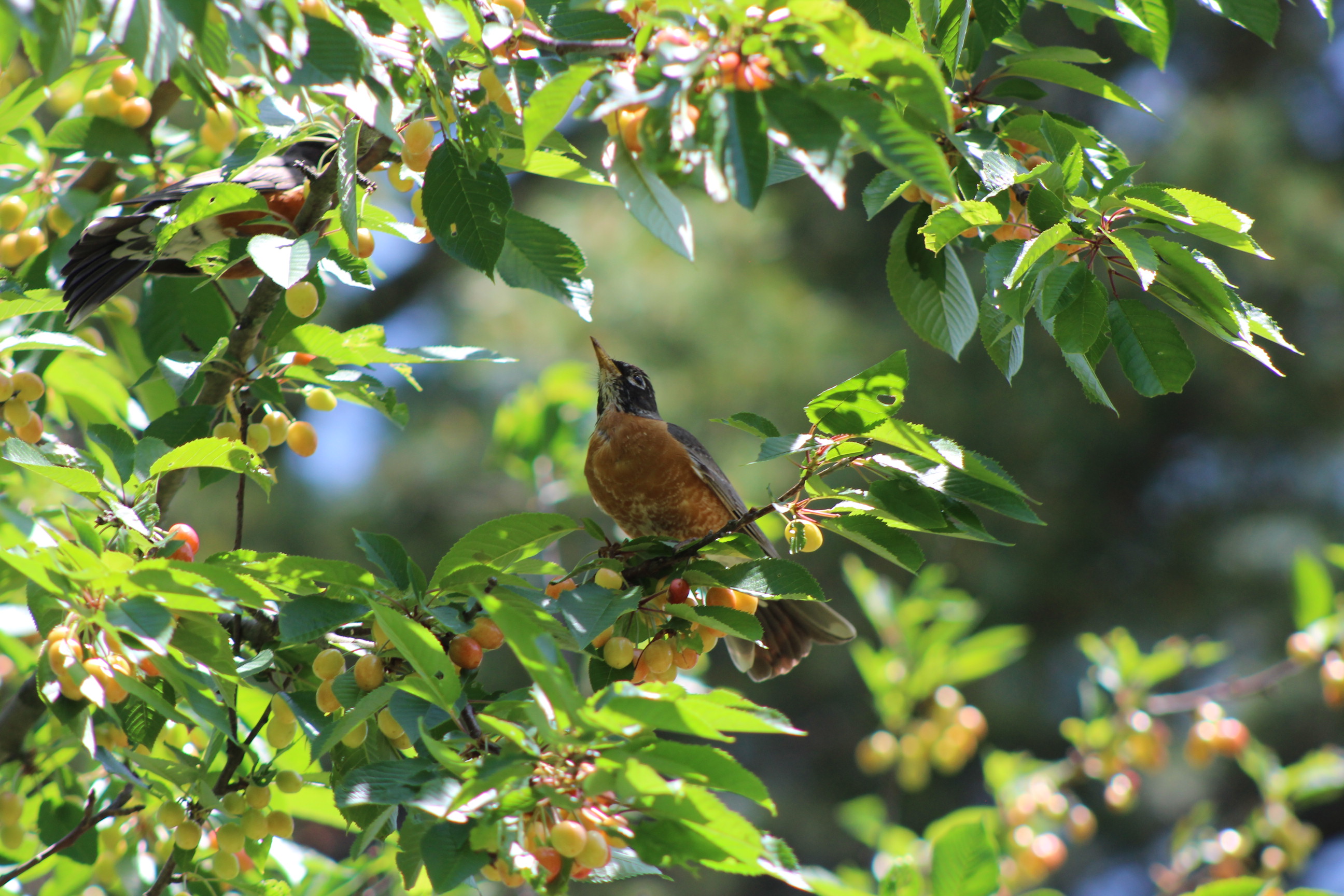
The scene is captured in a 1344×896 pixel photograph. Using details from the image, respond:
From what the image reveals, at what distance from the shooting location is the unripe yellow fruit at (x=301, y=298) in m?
1.72

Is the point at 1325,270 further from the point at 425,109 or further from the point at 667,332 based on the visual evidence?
the point at 425,109

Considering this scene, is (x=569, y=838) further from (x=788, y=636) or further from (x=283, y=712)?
(x=788, y=636)

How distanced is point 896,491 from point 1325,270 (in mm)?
7186

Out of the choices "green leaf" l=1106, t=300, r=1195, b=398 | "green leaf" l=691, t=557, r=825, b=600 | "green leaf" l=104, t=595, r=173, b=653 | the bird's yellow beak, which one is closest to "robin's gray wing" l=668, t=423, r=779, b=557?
the bird's yellow beak

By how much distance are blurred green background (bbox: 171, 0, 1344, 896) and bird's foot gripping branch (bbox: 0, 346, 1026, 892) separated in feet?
15.4

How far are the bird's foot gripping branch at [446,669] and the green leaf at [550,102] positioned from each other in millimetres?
471

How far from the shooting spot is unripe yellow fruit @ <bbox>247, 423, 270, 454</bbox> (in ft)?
6.03

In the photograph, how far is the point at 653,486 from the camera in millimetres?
2668

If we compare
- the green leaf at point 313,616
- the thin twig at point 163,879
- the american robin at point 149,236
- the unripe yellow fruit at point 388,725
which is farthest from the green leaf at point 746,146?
the thin twig at point 163,879

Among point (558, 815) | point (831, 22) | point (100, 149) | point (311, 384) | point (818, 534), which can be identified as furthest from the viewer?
point (100, 149)

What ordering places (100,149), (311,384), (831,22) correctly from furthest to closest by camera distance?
(100,149) → (311,384) → (831,22)

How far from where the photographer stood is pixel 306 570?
1356 mm

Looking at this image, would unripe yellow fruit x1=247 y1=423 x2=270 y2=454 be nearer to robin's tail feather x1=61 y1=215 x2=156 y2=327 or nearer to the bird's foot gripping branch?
the bird's foot gripping branch

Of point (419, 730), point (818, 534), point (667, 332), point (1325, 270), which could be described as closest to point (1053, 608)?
point (1325, 270)
